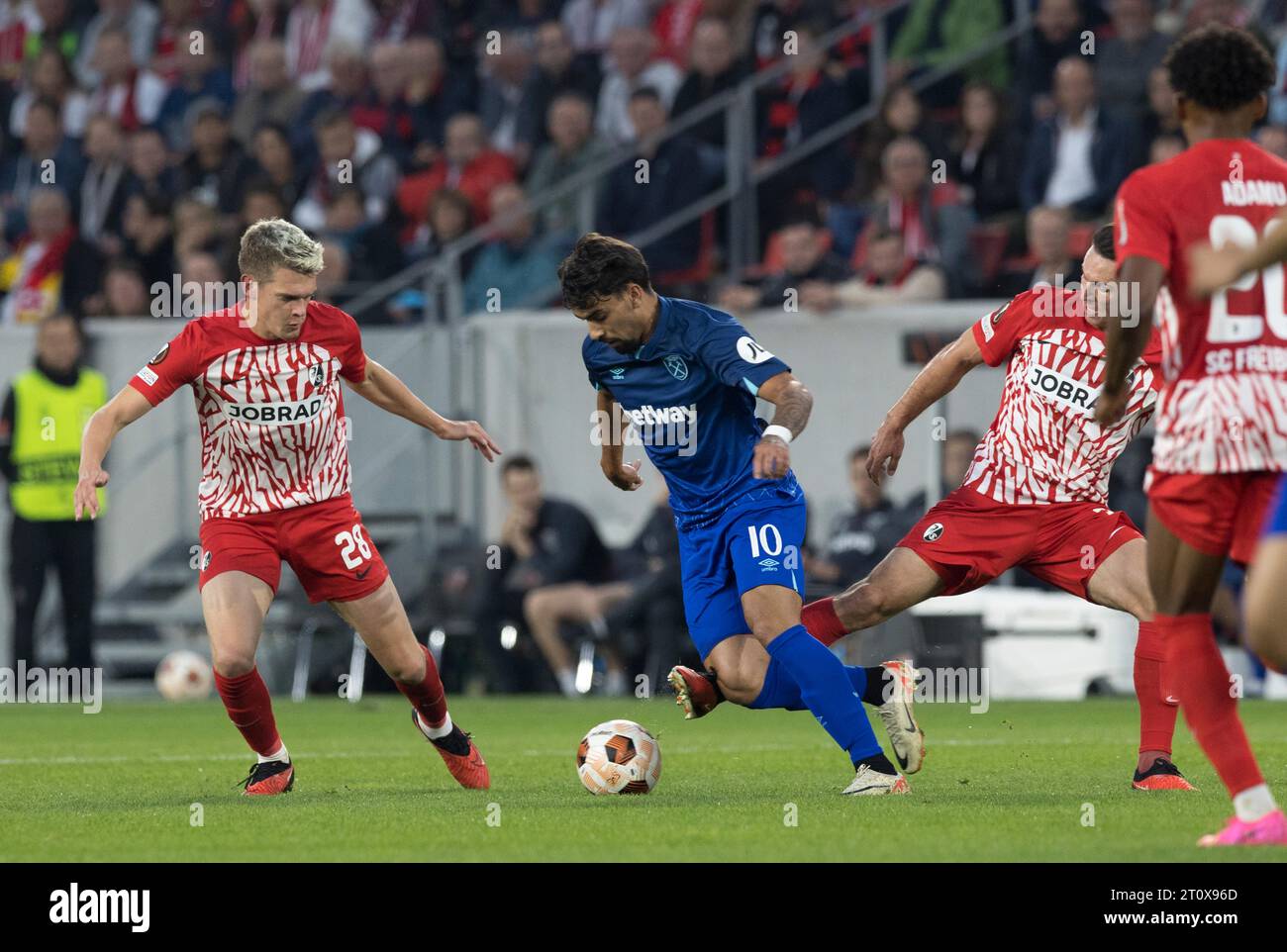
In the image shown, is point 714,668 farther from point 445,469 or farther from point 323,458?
point 445,469

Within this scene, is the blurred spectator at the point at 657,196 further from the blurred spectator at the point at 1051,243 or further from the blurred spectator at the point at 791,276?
the blurred spectator at the point at 1051,243

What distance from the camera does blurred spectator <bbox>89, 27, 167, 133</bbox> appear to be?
22109mm

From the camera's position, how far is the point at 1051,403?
875cm

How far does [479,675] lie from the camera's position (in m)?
16.9

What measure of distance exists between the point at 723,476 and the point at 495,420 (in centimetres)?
941

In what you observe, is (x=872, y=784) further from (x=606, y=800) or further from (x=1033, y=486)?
(x=1033, y=486)

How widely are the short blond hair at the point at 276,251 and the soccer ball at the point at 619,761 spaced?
7.09 feet

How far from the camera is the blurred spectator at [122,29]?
23.2m

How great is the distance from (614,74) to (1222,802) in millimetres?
13047

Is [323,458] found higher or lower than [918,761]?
higher

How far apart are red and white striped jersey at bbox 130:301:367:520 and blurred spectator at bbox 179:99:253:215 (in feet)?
38.5

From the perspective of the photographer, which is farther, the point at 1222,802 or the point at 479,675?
the point at 479,675

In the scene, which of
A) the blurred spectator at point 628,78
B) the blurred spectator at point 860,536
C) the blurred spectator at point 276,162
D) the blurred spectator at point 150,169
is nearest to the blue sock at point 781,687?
the blurred spectator at point 860,536
